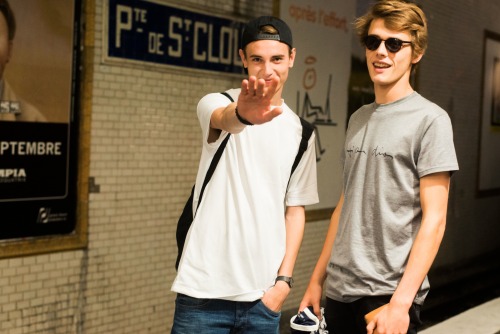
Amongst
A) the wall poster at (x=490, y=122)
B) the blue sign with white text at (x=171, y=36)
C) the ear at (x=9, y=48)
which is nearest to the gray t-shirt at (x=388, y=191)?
the ear at (x=9, y=48)

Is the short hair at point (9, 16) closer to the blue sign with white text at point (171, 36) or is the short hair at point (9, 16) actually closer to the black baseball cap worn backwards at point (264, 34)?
the blue sign with white text at point (171, 36)

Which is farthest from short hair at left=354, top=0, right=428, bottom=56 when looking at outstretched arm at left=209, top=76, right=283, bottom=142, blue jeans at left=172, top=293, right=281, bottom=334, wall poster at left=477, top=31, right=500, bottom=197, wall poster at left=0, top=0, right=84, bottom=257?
wall poster at left=477, top=31, right=500, bottom=197

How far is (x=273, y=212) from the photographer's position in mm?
2674

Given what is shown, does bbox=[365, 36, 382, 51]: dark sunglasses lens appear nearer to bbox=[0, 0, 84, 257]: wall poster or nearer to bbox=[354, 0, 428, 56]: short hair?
bbox=[354, 0, 428, 56]: short hair

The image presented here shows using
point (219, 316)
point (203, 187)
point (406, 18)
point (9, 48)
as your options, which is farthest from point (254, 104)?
point (9, 48)

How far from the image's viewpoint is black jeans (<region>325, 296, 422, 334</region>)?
2.52 meters

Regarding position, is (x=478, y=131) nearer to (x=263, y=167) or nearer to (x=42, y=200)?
(x=42, y=200)

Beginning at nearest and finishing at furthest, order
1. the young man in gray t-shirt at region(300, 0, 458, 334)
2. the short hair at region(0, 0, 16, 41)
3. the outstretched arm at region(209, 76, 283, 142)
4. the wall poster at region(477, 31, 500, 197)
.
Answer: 1. the outstretched arm at region(209, 76, 283, 142)
2. the young man in gray t-shirt at region(300, 0, 458, 334)
3. the short hair at region(0, 0, 16, 41)
4. the wall poster at region(477, 31, 500, 197)

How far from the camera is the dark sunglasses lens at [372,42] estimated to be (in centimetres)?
263

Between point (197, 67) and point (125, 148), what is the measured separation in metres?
1.13

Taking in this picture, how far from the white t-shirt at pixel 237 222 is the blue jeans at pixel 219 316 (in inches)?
1.6

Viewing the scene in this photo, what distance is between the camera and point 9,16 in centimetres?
456

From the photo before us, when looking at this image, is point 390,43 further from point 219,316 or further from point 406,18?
point 219,316

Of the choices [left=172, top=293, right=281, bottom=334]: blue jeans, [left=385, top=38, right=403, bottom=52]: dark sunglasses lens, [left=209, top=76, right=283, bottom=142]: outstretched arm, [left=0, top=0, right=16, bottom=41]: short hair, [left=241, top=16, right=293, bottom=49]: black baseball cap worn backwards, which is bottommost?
[left=172, top=293, right=281, bottom=334]: blue jeans
